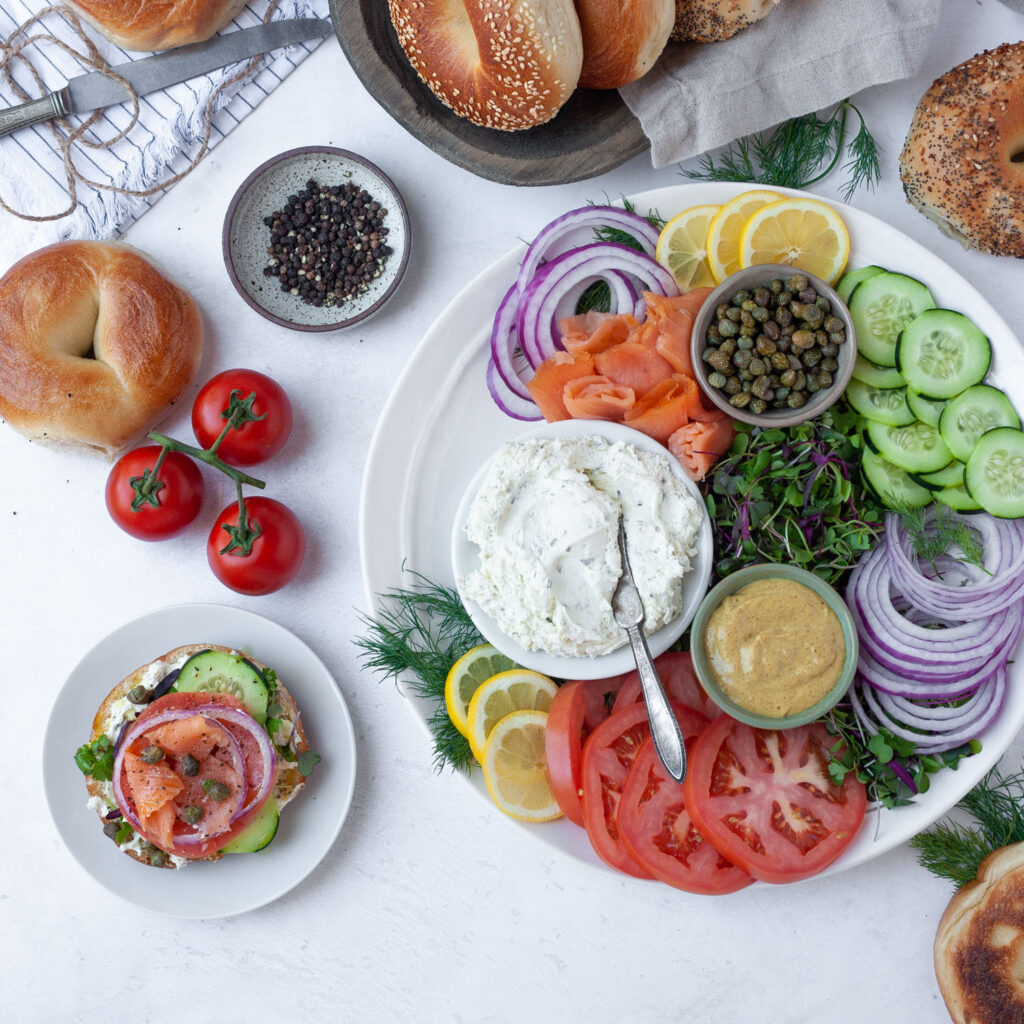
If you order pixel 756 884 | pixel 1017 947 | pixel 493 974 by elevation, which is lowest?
pixel 1017 947

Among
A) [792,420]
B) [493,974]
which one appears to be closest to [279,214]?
[792,420]

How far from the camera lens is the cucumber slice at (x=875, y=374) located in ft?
8.13

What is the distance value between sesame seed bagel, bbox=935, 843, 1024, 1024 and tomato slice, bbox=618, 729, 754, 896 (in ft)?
2.23

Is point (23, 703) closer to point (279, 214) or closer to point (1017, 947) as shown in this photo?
point (279, 214)

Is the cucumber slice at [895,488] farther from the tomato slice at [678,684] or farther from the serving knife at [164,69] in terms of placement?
the serving knife at [164,69]

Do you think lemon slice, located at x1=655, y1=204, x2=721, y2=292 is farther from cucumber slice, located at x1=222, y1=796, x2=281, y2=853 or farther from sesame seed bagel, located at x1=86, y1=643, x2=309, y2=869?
cucumber slice, located at x1=222, y1=796, x2=281, y2=853

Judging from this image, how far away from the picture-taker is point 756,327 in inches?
94.7

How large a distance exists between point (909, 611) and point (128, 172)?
8.77 ft

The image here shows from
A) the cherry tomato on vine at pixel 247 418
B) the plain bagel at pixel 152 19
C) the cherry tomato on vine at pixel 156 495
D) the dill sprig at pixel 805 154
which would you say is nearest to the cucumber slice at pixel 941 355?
the dill sprig at pixel 805 154

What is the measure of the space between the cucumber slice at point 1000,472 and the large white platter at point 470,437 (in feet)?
0.70

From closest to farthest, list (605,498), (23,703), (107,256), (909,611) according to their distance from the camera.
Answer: (605,498)
(909,611)
(107,256)
(23,703)

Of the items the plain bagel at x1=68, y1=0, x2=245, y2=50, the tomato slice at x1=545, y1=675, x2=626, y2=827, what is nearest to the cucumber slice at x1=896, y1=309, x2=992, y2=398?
the tomato slice at x1=545, y1=675, x2=626, y2=827

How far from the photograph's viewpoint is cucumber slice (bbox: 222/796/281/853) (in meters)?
2.67

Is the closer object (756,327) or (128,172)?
(756,327)
